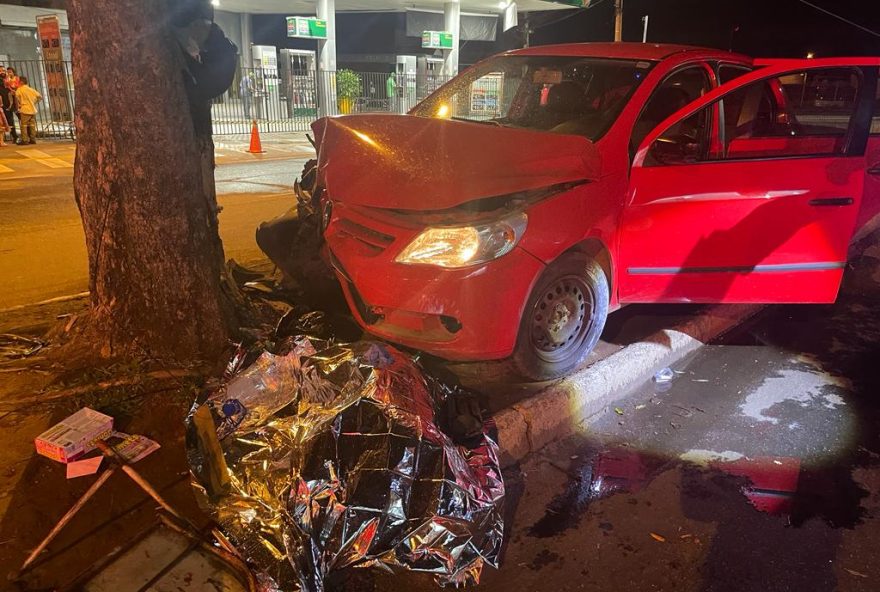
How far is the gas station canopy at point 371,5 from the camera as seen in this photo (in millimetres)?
22766

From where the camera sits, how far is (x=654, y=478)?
3.24 metres

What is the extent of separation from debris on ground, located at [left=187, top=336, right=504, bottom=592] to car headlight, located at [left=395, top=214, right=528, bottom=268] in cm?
72

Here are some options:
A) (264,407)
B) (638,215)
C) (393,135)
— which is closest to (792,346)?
(638,215)

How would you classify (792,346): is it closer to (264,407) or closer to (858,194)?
(858,194)

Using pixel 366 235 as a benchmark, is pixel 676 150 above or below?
above

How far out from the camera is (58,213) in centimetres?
836

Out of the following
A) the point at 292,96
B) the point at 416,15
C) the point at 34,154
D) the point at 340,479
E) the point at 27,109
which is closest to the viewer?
the point at 340,479

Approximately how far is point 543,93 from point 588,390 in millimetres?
2250

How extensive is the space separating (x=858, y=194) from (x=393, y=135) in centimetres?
298

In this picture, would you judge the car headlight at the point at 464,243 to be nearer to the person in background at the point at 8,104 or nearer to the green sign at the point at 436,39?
the person in background at the point at 8,104

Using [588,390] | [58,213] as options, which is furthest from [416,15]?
[588,390]

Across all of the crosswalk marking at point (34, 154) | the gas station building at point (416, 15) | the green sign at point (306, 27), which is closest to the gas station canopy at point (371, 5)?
the gas station building at point (416, 15)

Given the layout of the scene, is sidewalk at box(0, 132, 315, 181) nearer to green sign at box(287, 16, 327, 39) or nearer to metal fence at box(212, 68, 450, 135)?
metal fence at box(212, 68, 450, 135)

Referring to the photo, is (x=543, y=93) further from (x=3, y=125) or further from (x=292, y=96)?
(x=292, y=96)
